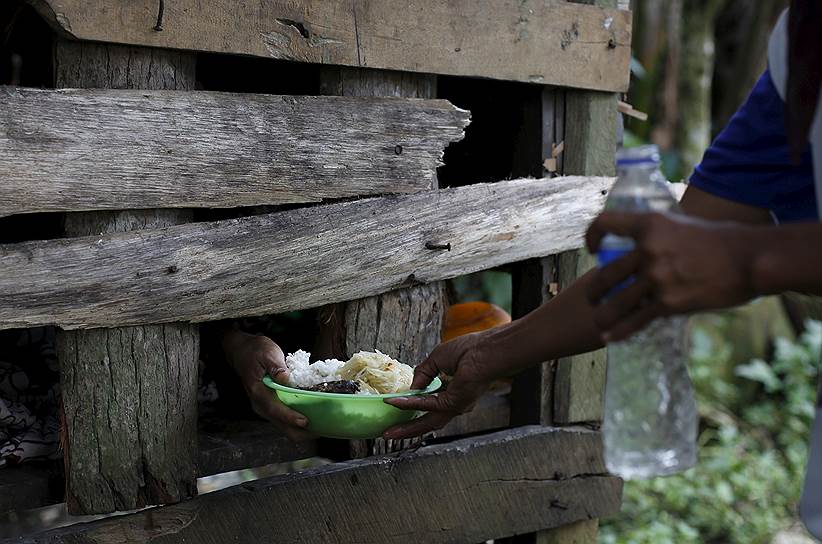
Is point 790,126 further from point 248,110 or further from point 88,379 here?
point 88,379

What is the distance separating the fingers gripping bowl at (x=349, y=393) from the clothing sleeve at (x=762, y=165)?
2.98 feet

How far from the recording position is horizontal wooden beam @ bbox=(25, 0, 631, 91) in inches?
97.0

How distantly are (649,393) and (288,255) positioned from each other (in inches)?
49.1

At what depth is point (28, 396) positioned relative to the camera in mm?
2975

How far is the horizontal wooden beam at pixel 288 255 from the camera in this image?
2.42m

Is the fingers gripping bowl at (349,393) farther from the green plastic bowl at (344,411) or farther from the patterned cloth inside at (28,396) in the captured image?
the patterned cloth inside at (28,396)

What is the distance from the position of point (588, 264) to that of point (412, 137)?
875 millimetres

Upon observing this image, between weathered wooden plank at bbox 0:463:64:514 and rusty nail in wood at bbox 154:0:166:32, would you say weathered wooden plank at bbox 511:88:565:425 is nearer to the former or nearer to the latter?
rusty nail in wood at bbox 154:0:166:32

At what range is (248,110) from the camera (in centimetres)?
265

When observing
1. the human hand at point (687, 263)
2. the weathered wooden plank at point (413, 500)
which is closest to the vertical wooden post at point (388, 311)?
the weathered wooden plank at point (413, 500)

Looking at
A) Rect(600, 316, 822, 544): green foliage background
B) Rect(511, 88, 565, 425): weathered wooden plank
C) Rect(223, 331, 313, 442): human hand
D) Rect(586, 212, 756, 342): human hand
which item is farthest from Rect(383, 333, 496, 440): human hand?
Rect(600, 316, 822, 544): green foliage background

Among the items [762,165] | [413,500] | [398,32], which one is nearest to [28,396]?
[413,500]

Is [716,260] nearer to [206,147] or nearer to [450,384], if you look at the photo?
[450,384]

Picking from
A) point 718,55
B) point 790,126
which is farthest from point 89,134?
point 718,55
